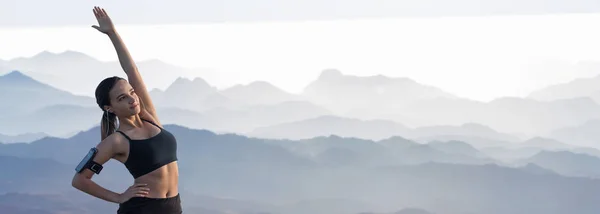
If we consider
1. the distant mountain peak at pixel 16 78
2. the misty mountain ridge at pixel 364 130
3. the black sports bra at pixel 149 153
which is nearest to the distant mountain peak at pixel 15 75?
the distant mountain peak at pixel 16 78

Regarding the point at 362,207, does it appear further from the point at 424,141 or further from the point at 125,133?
the point at 125,133

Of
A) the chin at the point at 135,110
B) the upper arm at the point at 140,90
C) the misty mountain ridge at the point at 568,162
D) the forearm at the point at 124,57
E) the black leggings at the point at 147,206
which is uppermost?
the misty mountain ridge at the point at 568,162

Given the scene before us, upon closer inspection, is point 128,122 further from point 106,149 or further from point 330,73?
point 330,73

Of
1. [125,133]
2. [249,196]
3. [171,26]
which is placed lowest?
[125,133]

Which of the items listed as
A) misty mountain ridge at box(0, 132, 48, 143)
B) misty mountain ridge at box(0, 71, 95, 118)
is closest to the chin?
misty mountain ridge at box(0, 71, 95, 118)

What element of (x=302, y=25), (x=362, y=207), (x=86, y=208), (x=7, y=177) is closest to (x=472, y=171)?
(x=362, y=207)

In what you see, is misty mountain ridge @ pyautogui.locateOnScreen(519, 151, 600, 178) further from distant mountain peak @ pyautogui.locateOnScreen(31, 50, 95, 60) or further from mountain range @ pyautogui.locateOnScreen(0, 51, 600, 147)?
distant mountain peak @ pyautogui.locateOnScreen(31, 50, 95, 60)

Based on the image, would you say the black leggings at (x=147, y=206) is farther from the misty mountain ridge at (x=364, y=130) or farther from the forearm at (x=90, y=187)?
the misty mountain ridge at (x=364, y=130)
